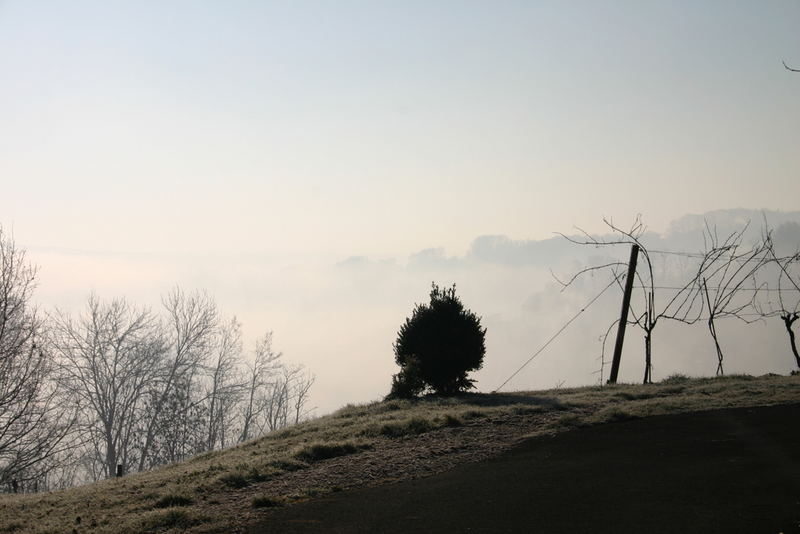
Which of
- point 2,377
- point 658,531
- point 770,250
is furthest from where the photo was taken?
point 770,250

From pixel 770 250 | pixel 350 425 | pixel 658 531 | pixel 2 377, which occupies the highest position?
pixel 770 250

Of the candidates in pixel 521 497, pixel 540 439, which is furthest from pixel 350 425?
pixel 521 497

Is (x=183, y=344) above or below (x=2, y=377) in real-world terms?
above

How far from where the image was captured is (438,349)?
2077cm

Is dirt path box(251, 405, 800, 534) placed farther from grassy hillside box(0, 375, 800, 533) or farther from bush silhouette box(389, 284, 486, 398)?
bush silhouette box(389, 284, 486, 398)

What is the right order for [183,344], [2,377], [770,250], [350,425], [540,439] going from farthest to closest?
[183,344] → [770,250] → [2,377] → [350,425] → [540,439]

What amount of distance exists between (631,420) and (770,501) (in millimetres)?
6289

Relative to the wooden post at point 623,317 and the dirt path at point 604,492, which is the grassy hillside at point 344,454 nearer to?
the dirt path at point 604,492

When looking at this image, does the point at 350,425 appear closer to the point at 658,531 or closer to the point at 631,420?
the point at 631,420

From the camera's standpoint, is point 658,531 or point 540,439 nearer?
point 658,531

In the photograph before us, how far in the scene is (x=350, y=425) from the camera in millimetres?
16875

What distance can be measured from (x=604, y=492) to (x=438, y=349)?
450 inches

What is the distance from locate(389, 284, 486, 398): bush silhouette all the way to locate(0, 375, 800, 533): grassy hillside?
45.8 inches

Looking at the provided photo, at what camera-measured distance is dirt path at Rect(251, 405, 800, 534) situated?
822 centimetres
